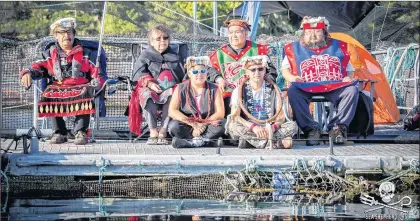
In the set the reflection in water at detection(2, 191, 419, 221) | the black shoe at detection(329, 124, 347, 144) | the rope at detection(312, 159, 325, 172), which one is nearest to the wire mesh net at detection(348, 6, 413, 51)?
the black shoe at detection(329, 124, 347, 144)

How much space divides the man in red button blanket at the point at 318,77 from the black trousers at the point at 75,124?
2.29 metres

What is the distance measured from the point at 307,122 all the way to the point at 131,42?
2633mm

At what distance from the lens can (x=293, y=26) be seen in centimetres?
3328

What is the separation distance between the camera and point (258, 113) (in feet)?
46.2

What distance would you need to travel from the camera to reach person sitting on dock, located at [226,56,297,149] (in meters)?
13.9

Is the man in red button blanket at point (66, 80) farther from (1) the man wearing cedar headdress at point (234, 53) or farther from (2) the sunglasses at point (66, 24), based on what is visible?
(1) the man wearing cedar headdress at point (234, 53)

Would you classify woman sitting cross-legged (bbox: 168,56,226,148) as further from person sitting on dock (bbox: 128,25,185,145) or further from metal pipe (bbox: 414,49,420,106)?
metal pipe (bbox: 414,49,420,106)

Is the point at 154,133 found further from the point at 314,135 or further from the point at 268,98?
the point at 314,135

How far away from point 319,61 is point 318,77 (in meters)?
0.20

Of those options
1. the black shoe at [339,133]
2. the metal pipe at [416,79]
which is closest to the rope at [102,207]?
the black shoe at [339,133]

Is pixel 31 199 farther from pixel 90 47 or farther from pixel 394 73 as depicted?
pixel 394 73

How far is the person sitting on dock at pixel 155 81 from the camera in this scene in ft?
47.0

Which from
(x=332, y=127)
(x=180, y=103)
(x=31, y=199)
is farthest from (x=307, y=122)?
(x=31, y=199)

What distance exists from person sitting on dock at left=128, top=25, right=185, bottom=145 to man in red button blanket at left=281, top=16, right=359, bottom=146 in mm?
1299
